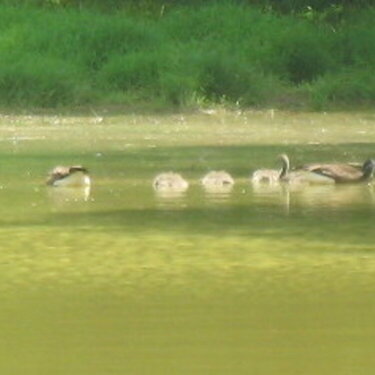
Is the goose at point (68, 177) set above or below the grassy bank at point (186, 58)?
above

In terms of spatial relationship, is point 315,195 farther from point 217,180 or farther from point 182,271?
point 182,271

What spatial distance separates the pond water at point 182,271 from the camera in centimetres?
768

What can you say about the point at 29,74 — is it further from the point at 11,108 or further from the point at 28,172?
the point at 28,172

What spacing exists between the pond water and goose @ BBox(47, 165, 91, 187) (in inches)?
3.8

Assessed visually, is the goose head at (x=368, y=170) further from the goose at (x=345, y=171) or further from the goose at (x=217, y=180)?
the goose at (x=217, y=180)

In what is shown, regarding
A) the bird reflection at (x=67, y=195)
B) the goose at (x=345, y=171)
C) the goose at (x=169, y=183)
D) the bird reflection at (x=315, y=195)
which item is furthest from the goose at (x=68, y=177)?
the goose at (x=345, y=171)

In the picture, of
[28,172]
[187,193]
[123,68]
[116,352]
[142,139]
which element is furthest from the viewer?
[123,68]

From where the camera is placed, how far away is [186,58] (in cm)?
2445

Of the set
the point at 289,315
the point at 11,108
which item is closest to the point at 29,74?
the point at 11,108

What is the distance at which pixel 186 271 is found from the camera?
990cm

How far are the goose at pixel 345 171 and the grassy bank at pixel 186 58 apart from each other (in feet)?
26.8

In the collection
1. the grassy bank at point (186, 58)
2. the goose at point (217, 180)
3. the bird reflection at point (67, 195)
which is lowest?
the grassy bank at point (186, 58)

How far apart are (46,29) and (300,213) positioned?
13.3 m

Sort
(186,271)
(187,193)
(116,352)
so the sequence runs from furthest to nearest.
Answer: (187,193) < (186,271) < (116,352)
